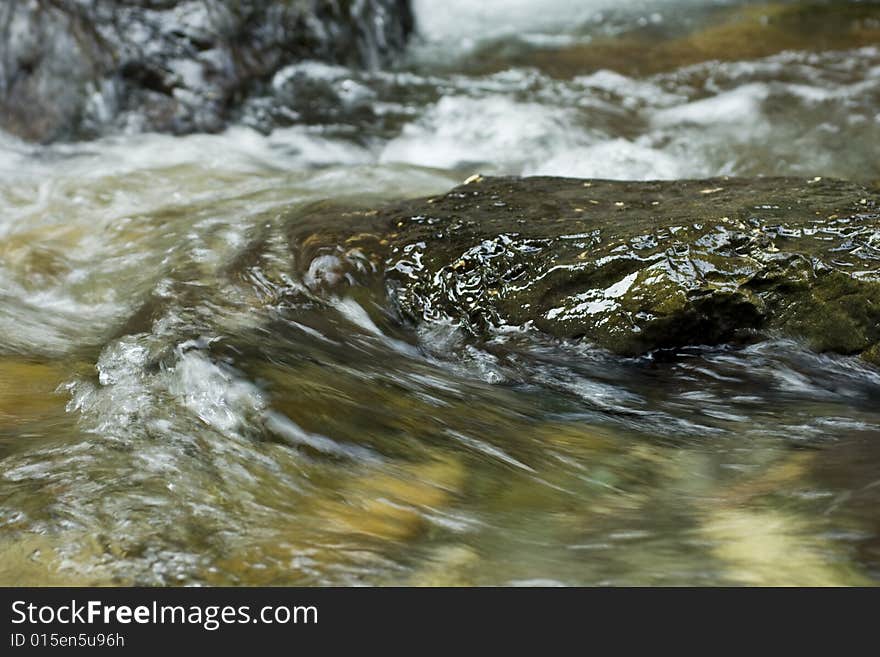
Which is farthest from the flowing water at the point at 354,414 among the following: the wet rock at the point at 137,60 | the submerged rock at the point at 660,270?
the wet rock at the point at 137,60

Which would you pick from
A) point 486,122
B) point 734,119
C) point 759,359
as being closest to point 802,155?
point 734,119

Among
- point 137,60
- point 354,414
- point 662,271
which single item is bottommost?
point 354,414

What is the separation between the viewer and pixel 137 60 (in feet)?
25.6

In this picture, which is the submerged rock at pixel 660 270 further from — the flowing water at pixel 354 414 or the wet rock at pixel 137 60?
the wet rock at pixel 137 60

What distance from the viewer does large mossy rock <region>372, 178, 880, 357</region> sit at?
12.1ft

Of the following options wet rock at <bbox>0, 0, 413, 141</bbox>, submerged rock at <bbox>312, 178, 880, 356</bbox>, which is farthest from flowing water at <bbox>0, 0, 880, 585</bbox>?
wet rock at <bbox>0, 0, 413, 141</bbox>

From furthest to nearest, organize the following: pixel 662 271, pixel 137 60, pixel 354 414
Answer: pixel 137 60, pixel 662 271, pixel 354 414

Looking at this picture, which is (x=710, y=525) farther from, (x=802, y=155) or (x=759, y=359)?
(x=802, y=155)

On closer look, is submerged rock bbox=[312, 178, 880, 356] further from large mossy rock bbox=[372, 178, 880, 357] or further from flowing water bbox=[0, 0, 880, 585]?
flowing water bbox=[0, 0, 880, 585]

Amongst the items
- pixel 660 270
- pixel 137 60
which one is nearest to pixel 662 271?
pixel 660 270

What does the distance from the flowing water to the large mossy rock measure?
5.1 inches

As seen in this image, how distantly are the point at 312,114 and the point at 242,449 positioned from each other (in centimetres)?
624

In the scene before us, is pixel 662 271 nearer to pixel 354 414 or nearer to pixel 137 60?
pixel 354 414

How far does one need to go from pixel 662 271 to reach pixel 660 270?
0.4 inches
